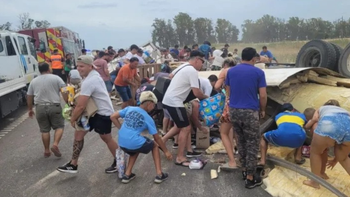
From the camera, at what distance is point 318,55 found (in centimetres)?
736

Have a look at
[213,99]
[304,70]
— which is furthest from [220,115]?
[304,70]

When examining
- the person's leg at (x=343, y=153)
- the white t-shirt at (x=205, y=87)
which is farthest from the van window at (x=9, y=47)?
the person's leg at (x=343, y=153)

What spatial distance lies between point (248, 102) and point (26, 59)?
8.92m

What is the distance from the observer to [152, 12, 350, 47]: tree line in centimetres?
5197

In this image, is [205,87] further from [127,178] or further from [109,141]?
[127,178]

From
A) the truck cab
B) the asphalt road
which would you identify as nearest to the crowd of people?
the asphalt road

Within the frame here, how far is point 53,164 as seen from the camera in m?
5.00

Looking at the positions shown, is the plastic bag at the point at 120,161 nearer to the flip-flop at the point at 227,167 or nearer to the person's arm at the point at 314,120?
the flip-flop at the point at 227,167

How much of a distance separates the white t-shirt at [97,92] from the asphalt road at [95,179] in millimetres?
966

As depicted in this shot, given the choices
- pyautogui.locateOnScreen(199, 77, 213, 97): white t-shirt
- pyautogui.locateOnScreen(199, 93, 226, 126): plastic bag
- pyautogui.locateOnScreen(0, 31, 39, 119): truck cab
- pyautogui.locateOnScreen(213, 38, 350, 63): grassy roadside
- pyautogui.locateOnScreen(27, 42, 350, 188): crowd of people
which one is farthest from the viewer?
pyautogui.locateOnScreen(213, 38, 350, 63): grassy roadside

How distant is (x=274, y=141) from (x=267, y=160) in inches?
18.0

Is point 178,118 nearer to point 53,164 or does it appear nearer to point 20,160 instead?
point 53,164

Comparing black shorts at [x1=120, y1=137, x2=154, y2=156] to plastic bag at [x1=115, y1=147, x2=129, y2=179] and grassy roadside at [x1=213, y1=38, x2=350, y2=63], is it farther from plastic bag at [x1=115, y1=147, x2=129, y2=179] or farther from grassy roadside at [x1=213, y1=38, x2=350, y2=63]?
grassy roadside at [x1=213, y1=38, x2=350, y2=63]

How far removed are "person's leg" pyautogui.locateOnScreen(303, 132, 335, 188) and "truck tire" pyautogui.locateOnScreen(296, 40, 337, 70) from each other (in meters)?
3.83
